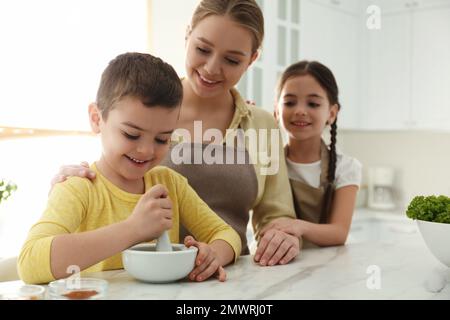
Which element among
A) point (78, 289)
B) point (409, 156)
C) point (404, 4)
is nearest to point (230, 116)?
point (78, 289)

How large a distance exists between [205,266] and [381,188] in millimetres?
3603

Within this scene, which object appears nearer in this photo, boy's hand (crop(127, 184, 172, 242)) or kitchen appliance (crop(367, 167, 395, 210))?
boy's hand (crop(127, 184, 172, 242))

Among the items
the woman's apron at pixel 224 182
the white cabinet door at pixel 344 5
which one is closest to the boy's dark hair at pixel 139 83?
the woman's apron at pixel 224 182

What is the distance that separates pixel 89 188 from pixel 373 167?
3.79 m

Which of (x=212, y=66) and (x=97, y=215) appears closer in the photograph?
(x=97, y=215)

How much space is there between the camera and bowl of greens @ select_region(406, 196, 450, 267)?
999 millimetres

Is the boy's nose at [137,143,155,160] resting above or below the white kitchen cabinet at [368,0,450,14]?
below

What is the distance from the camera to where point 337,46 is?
3.87 meters

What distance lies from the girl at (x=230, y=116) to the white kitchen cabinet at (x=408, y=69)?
8.88 ft

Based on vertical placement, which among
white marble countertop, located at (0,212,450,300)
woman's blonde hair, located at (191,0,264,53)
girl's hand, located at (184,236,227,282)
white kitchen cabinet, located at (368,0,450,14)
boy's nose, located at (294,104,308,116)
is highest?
white kitchen cabinet, located at (368,0,450,14)

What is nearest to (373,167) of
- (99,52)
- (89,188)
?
(99,52)

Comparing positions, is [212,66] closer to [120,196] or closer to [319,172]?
[120,196]

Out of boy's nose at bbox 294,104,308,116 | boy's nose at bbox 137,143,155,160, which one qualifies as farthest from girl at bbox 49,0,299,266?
boy's nose at bbox 137,143,155,160

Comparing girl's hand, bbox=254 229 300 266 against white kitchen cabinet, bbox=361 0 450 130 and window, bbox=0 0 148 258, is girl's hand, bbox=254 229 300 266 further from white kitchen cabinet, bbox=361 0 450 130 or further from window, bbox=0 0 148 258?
white kitchen cabinet, bbox=361 0 450 130
